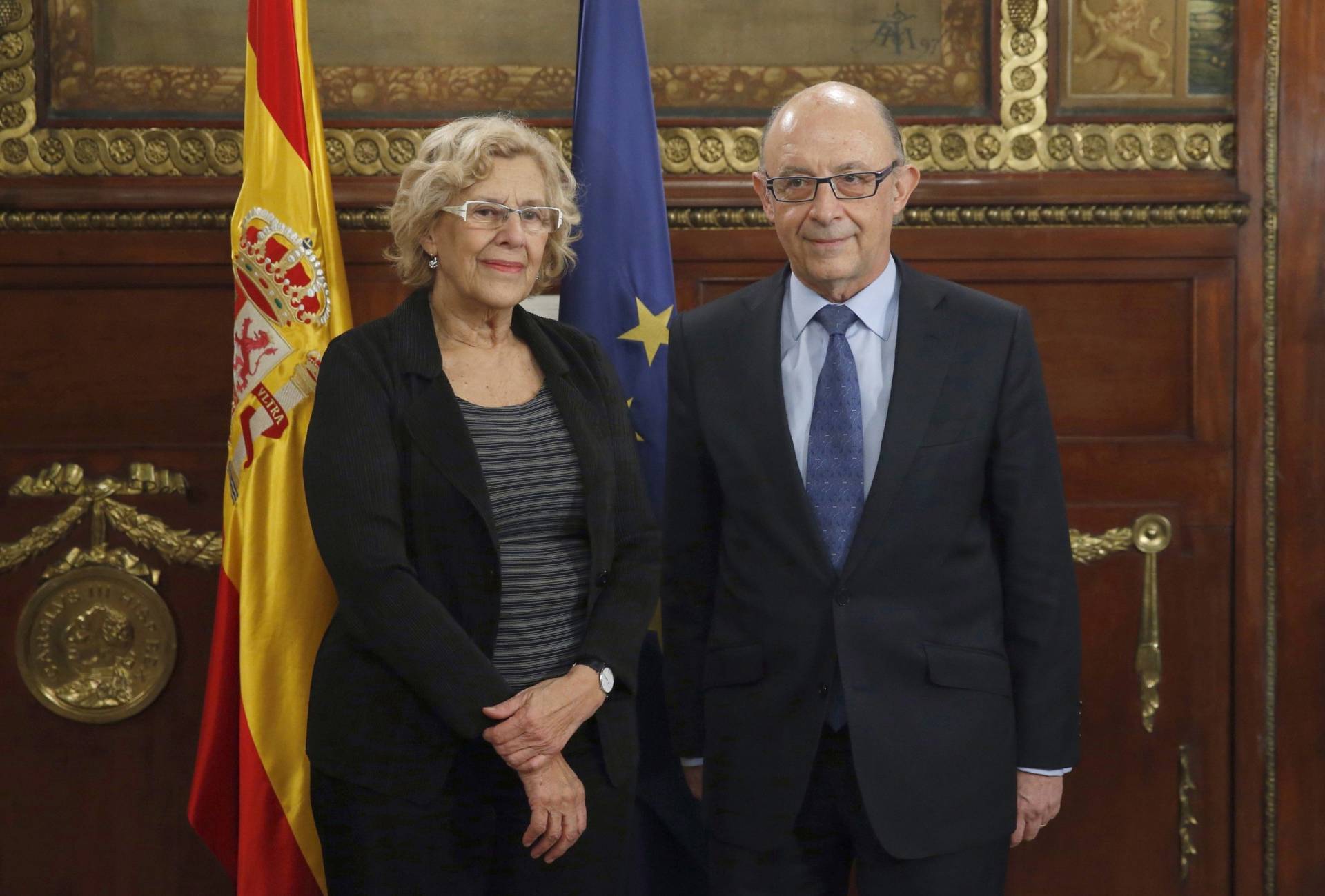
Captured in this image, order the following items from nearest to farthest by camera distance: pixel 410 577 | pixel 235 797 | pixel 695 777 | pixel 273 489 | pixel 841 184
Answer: pixel 410 577
pixel 841 184
pixel 695 777
pixel 273 489
pixel 235 797

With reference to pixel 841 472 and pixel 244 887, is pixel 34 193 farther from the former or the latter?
pixel 841 472

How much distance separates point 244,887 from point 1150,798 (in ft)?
6.39

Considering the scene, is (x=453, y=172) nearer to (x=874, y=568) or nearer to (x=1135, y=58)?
(x=874, y=568)

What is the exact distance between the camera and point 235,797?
7.70 feet

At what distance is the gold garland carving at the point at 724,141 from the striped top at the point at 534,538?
3.69ft

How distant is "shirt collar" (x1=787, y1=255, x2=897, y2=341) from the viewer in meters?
1.81

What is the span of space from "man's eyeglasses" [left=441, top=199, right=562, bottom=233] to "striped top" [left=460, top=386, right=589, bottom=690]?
0.87 ft

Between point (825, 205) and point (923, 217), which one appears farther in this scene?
point (923, 217)

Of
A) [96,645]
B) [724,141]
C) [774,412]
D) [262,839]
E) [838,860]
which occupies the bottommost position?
[262,839]

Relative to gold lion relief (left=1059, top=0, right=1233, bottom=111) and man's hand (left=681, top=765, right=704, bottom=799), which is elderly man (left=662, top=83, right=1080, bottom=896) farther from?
gold lion relief (left=1059, top=0, right=1233, bottom=111)

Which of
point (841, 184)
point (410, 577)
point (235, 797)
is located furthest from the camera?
point (235, 797)

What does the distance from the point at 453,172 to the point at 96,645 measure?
1.60 metres

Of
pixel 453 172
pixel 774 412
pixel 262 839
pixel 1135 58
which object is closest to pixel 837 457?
pixel 774 412

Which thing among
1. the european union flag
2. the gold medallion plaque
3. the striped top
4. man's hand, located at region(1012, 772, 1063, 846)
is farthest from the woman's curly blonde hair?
the gold medallion plaque
